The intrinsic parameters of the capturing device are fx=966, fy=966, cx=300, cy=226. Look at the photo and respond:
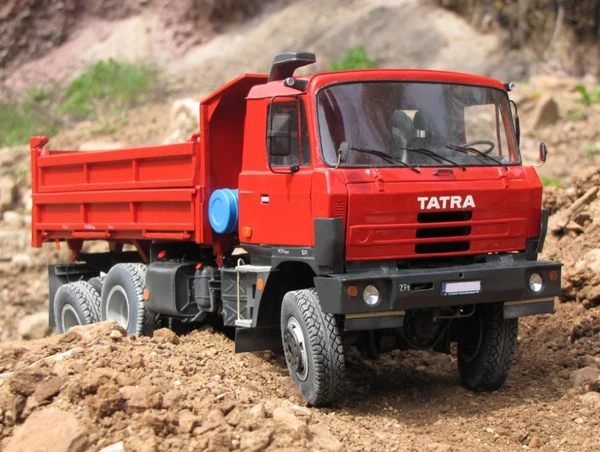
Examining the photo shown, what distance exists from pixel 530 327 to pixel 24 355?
517 centimetres

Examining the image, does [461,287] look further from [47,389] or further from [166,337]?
[47,389]

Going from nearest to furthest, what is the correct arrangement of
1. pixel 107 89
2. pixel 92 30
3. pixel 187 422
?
pixel 187 422
pixel 107 89
pixel 92 30

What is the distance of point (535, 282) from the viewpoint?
7.70m

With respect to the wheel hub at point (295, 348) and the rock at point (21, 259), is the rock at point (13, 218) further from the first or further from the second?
the wheel hub at point (295, 348)

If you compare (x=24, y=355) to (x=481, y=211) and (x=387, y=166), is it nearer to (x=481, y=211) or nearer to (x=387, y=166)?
(x=387, y=166)

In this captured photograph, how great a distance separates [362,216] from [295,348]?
1.24 metres

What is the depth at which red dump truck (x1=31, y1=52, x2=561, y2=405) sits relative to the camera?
7184 mm

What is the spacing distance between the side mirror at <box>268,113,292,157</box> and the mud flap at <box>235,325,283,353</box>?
1735 millimetres

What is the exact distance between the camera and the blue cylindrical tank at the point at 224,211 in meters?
8.50

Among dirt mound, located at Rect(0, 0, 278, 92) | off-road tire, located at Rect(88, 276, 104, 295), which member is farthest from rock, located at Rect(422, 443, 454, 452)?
dirt mound, located at Rect(0, 0, 278, 92)

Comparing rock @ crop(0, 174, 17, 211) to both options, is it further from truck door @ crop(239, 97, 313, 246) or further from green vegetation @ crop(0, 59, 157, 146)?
truck door @ crop(239, 97, 313, 246)

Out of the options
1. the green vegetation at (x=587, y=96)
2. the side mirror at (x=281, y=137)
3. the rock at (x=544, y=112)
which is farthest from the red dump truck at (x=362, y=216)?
the green vegetation at (x=587, y=96)

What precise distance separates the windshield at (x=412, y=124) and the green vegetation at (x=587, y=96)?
1039 cm

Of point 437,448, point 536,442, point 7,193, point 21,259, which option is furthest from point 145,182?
point 7,193
